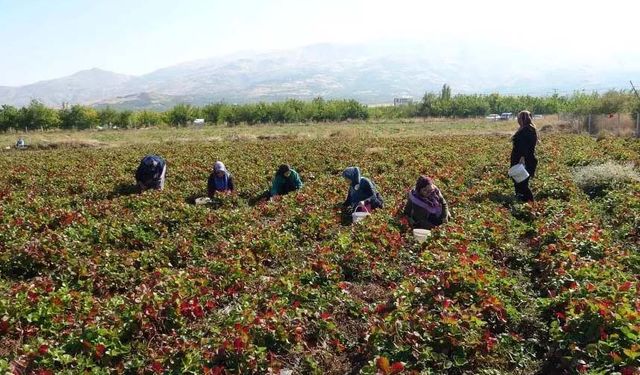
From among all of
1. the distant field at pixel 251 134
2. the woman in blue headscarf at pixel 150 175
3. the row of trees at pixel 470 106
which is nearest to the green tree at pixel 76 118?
the distant field at pixel 251 134

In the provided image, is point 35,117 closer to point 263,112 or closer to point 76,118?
point 76,118

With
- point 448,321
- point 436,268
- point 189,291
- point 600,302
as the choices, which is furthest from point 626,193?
point 189,291

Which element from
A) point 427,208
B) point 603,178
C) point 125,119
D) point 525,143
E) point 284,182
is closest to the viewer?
point 427,208

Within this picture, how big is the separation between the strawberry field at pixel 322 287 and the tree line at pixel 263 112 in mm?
49845

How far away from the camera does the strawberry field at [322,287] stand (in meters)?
4.69

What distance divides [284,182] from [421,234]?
5409 mm

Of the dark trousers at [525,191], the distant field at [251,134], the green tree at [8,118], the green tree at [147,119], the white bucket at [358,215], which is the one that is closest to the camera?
the white bucket at [358,215]

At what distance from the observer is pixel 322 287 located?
21.5 ft

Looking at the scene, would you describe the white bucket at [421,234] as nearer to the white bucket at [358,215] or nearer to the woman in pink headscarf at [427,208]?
the woman in pink headscarf at [427,208]

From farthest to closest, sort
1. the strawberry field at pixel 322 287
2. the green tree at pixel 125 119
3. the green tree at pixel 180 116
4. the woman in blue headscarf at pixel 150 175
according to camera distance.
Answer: the green tree at pixel 180 116, the green tree at pixel 125 119, the woman in blue headscarf at pixel 150 175, the strawberry field at pixel 322 287

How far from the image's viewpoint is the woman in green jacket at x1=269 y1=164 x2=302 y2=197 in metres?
13.4

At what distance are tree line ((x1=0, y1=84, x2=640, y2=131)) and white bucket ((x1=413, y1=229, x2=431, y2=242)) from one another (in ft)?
164

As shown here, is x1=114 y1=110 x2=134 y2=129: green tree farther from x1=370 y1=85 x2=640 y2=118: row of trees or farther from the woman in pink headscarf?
the woman in pink headscarf

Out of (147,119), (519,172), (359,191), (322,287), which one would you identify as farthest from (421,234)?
(147,119)
